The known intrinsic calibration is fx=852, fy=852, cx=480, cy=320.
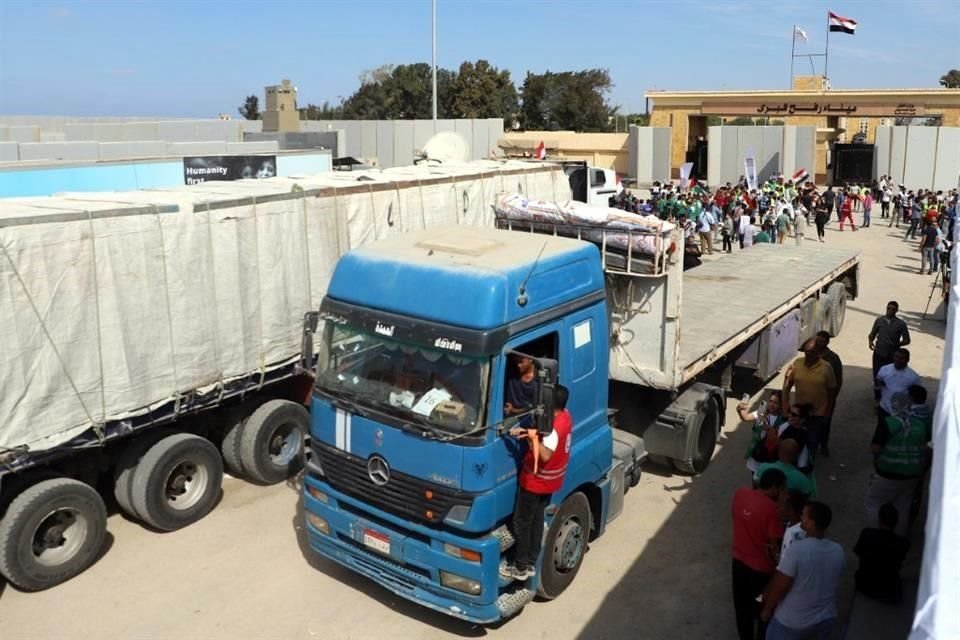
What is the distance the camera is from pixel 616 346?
8.95m

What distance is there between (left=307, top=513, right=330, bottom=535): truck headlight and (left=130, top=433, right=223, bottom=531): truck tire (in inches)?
78.1

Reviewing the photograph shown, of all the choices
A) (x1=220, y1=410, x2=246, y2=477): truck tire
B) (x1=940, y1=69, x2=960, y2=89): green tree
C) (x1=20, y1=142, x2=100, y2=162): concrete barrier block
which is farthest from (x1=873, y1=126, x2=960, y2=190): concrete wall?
(x1=940, y1=69, x2=960, y2=89): green tree

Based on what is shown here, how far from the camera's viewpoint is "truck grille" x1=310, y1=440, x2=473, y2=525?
595 cm

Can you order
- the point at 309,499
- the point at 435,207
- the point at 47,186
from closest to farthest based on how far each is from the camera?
the point at 309,499 < the point at 435,207 < the point at 47,186

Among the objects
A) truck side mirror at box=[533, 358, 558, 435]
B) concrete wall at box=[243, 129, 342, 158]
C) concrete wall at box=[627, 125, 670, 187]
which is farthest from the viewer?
concrete wall at box=[627, 125, 670, 187]

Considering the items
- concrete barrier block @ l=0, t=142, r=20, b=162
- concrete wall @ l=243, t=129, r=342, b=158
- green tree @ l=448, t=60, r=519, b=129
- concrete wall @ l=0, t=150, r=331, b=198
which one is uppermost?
green tree @ l=448, t=60, r=519, b=129

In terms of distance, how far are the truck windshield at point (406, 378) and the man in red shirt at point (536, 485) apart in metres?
0.44

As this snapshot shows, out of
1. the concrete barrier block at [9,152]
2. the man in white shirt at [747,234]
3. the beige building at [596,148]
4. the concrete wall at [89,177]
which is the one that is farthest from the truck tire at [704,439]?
the beige building at [596,148]

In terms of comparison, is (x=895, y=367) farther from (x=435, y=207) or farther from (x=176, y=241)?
(x=176, y=241)

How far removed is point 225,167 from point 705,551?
16.1m

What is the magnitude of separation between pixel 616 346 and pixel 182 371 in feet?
14.3

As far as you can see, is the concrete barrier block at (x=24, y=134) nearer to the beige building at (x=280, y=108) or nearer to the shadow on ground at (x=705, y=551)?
the beige building at (x=280, y=108)

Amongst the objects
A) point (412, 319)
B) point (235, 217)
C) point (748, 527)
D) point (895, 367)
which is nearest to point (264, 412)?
point (235, 217)

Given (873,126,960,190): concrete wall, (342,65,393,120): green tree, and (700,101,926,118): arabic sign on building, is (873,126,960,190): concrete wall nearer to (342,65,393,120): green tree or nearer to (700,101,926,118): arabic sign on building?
(700,101,926,118): arabic sign on building
